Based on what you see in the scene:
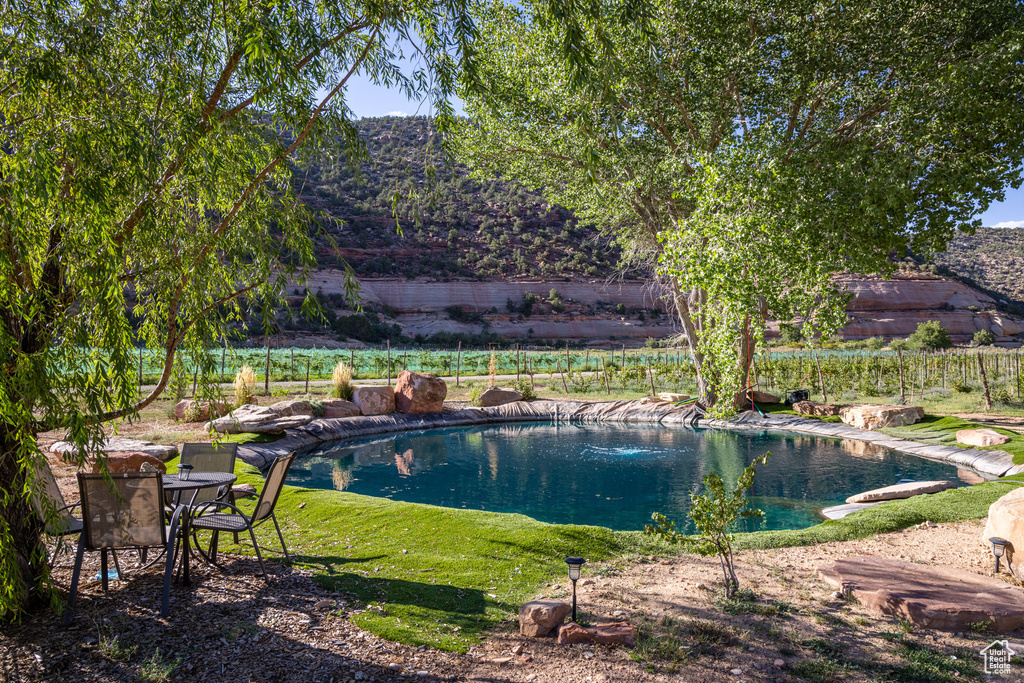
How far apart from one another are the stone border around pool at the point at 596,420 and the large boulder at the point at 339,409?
0.37 m

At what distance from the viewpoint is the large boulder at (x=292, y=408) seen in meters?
11.2

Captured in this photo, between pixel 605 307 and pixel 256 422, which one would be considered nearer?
pixel 256 422

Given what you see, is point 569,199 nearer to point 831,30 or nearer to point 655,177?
point 655,177

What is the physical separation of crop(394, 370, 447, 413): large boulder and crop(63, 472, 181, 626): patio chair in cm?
1036

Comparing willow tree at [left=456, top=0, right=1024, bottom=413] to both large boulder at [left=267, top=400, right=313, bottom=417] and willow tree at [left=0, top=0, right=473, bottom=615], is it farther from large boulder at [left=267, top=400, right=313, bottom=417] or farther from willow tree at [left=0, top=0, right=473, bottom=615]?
large boulder at [left=267, top=400, right=313, bottom=417]

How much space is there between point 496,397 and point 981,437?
378 inches

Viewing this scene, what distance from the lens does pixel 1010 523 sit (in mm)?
3932

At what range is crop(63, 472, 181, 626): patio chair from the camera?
3154 millimetres

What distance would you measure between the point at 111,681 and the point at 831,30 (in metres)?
11.3

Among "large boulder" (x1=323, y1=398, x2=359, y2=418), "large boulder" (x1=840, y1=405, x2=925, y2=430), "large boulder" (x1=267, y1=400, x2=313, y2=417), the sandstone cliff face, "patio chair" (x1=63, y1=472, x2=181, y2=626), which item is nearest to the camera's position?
"patio chair" (x1=63, y1=472, x2=181, y2=626)

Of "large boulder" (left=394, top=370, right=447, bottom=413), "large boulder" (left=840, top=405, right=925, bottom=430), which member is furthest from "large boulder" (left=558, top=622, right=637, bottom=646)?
"large boulder" (left=394, top=370, right=447, bottom=413)

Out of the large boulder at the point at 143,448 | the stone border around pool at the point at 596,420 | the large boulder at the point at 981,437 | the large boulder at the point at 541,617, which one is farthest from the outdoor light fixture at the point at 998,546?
the large boulder at the point at 143,448

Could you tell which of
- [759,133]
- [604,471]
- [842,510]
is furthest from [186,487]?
[759,133]

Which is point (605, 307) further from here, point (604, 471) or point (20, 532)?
point (20, 532)
